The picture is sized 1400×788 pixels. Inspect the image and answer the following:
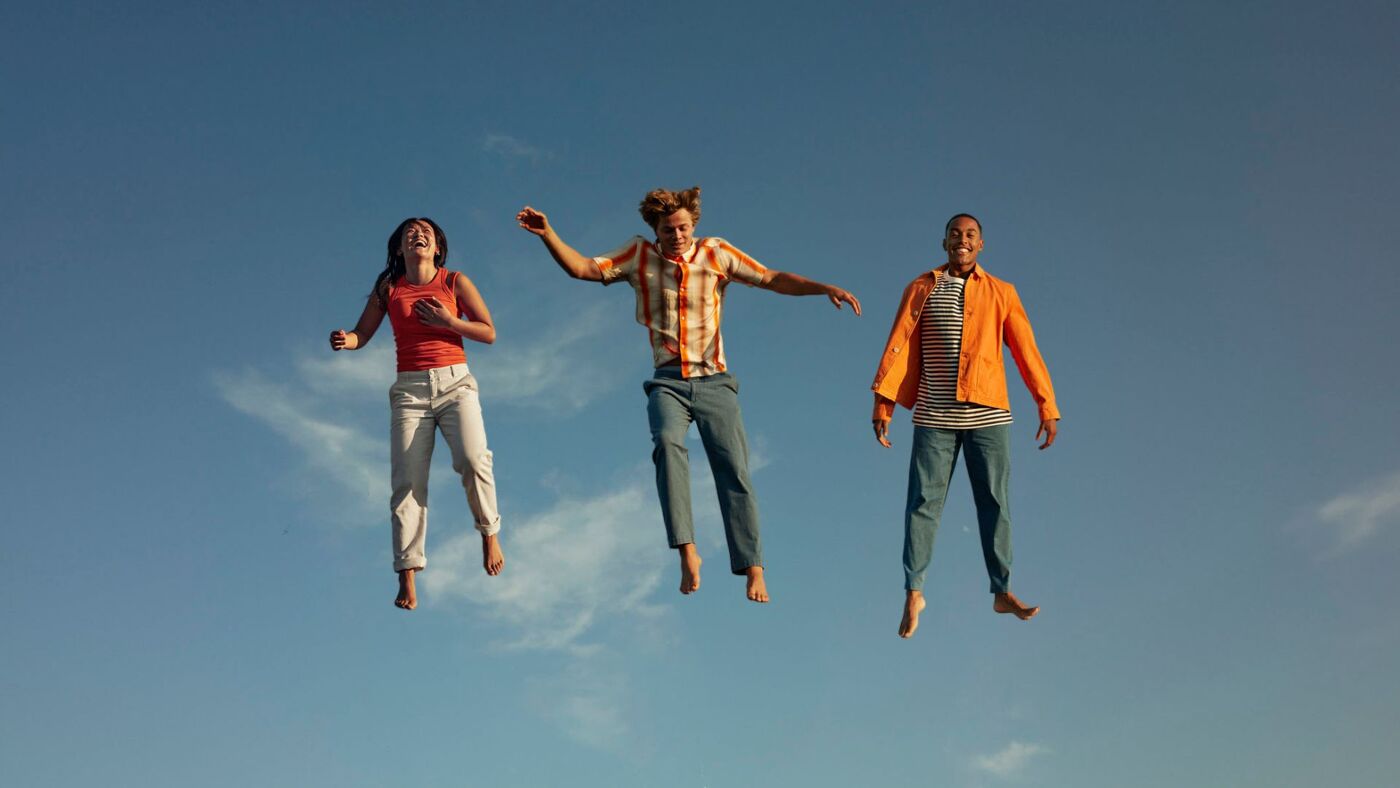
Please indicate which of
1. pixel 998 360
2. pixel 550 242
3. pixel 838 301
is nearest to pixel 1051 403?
pixel 998 360

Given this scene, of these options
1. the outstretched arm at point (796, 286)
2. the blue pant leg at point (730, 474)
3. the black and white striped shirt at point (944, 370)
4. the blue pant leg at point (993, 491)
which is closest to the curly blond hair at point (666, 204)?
the outstretched arm at point (796, 286)

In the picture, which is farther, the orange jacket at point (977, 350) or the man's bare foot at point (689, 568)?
the orange jacket at point (977, 350)

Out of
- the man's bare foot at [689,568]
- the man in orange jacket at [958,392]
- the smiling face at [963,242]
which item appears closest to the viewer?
the man's bare foot at [689,568]

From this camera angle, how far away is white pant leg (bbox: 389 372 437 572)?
39.6 feet

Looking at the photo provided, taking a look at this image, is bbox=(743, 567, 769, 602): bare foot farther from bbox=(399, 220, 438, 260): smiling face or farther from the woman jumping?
bbox=(399, 220, 438, 260): smiling face

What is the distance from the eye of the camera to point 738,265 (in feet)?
40.4

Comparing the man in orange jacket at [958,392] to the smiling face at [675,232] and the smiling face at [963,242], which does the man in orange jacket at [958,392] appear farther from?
the smiling face at [675,232]

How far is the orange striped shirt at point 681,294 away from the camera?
11.9m

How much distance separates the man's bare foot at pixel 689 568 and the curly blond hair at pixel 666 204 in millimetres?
2799

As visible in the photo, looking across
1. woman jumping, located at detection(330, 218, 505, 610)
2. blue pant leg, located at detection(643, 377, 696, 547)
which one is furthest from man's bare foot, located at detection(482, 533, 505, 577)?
blue pant leg, located at detection(643, 377, 696, 547)

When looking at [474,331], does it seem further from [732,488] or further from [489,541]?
[732,488]

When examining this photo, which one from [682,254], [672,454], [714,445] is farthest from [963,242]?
[672,454]

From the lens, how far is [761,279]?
12.4 m

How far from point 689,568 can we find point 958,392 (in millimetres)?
2875
